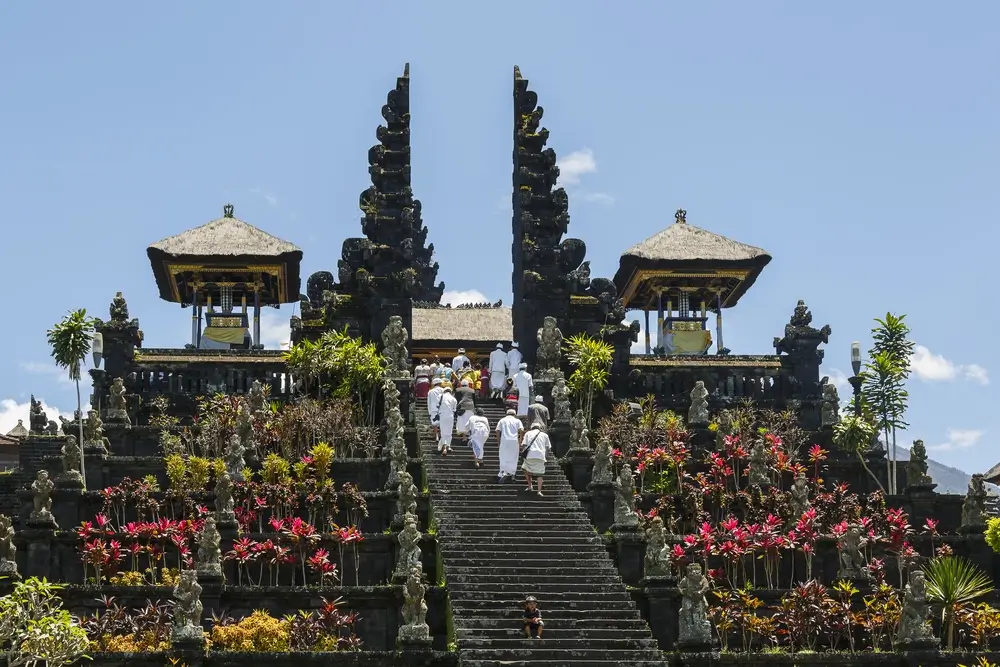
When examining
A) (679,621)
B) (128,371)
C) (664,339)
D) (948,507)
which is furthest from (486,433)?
(664,339)

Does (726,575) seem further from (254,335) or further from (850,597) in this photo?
(254,335)

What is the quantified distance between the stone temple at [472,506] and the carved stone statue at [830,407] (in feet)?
0.20

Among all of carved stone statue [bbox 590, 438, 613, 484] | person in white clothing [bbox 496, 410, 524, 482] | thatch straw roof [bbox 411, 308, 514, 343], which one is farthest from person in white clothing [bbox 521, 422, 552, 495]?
thatch straw roof [bbox 411, 308, 514, 343]

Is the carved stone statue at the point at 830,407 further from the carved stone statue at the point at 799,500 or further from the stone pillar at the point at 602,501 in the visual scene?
the stone pillar at the point at 602,501

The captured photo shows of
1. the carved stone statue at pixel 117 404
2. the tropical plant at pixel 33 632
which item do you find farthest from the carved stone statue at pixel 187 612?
the carved stone statue at pixel 117 404

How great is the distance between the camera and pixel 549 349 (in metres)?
33.8

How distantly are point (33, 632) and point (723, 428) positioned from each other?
1564 cm

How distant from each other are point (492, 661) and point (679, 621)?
304 cm

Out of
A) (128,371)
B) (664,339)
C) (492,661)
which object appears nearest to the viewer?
(492,661)

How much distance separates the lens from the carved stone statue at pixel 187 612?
2197 cm

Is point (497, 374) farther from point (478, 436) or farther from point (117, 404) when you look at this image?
point (117, 404)

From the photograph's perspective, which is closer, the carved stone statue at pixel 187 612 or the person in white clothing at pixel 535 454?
the carved stone statue at pixel 187 612

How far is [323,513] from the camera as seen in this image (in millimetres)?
26469

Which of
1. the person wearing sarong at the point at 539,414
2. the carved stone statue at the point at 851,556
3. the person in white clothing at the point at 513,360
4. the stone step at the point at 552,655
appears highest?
the person in white clothing at the point at 513,360
